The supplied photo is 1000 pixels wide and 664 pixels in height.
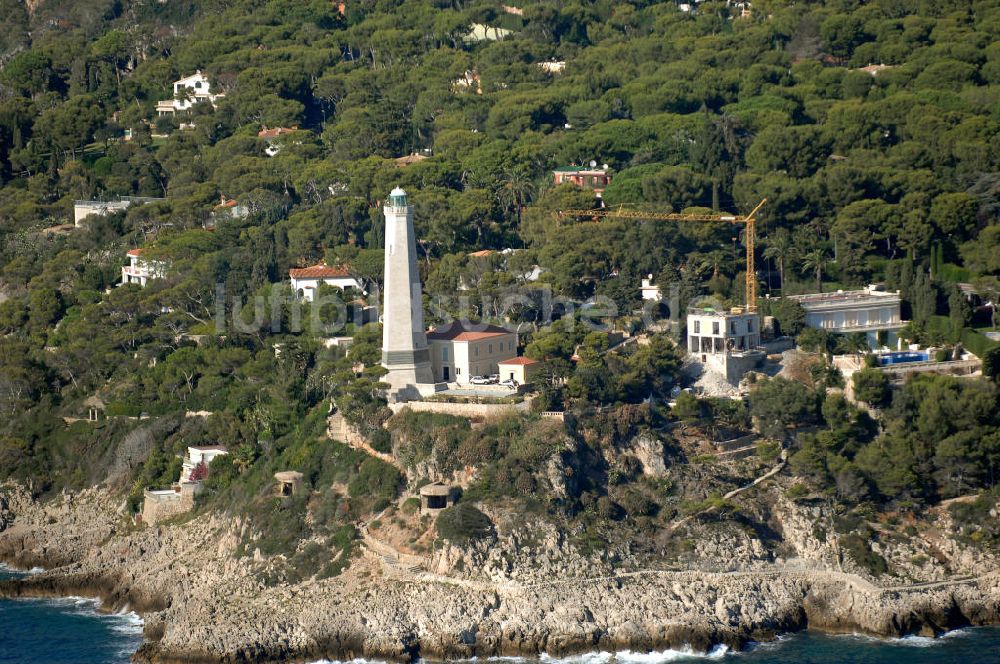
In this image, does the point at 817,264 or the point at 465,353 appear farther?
the point at 817,264

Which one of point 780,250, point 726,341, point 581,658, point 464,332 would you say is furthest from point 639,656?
point 780,250

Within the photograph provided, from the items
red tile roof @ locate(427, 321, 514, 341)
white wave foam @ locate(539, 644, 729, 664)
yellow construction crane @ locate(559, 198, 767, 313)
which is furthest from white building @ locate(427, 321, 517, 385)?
white wave foam @ locate(539, 644, 729, 664)

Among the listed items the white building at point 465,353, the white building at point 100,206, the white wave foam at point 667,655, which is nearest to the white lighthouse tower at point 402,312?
the white building at point 465,353

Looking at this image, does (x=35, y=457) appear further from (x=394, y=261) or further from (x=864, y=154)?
(x=864, y=154)

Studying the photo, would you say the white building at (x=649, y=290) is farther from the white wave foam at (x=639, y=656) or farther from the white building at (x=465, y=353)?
the white wave foam at (x=639, y=656)

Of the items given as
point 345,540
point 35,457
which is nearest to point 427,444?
point 345,540

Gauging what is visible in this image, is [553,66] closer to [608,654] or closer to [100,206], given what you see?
[100,206]

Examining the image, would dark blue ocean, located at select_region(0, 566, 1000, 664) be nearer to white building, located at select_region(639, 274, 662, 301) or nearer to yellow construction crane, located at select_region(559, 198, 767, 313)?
yellow construction crane, located at select_region(559, 198, 767, 313)
